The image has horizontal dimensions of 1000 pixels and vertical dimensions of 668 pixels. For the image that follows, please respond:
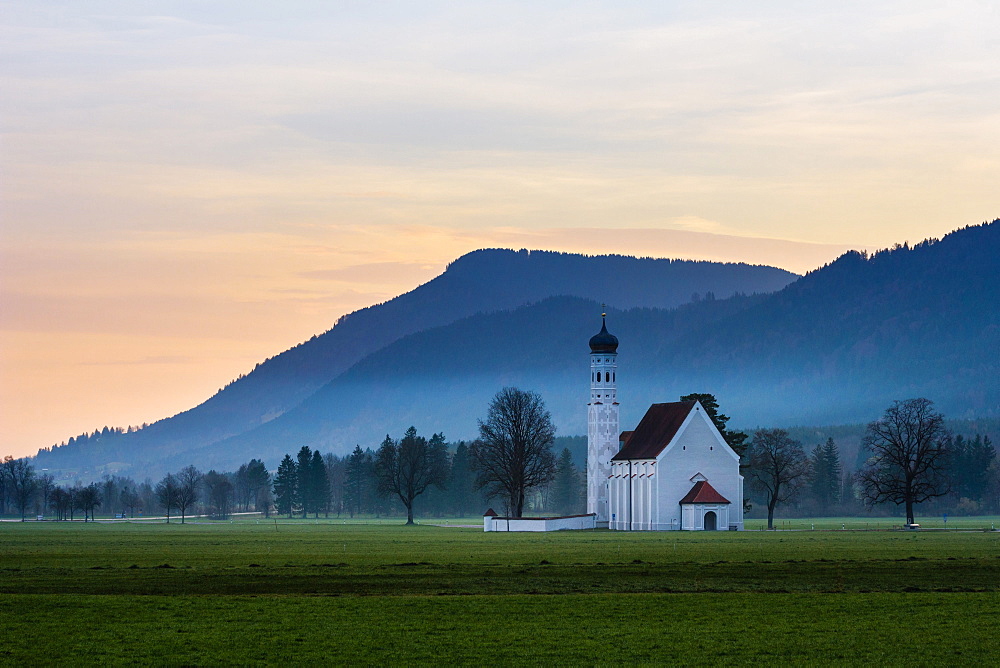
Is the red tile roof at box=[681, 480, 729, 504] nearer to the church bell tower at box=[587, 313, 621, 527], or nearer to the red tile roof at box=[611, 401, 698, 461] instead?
the red tile roof at box=[611, 401, 698, 461]

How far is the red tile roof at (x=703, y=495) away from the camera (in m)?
112

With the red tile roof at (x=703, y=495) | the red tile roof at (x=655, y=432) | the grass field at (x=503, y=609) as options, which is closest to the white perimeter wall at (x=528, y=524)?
the red tile roof at (x=655, y=432)

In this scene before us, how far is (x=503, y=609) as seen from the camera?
3878 centimetres

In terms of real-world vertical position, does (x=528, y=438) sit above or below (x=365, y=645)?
above

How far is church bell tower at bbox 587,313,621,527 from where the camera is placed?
123750mm

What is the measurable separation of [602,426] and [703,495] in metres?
14.6

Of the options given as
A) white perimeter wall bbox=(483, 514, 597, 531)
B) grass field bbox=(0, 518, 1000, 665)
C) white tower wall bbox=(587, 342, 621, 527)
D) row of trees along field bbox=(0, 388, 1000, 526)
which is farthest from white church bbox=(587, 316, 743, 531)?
grass field bbox=(0, 518, 1000, 665)

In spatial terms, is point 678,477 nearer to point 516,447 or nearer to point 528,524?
point 528,524

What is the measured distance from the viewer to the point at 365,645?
32156mm

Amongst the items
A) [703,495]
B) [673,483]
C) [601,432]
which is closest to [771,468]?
[601,432]

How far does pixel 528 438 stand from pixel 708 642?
93459 millimetres

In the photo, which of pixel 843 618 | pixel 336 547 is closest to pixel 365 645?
pixel 843 618

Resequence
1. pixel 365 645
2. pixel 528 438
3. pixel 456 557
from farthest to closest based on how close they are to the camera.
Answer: pixel 528 438 < pixel 456 557 < pixel 365 645

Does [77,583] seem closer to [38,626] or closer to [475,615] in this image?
[38,626]
